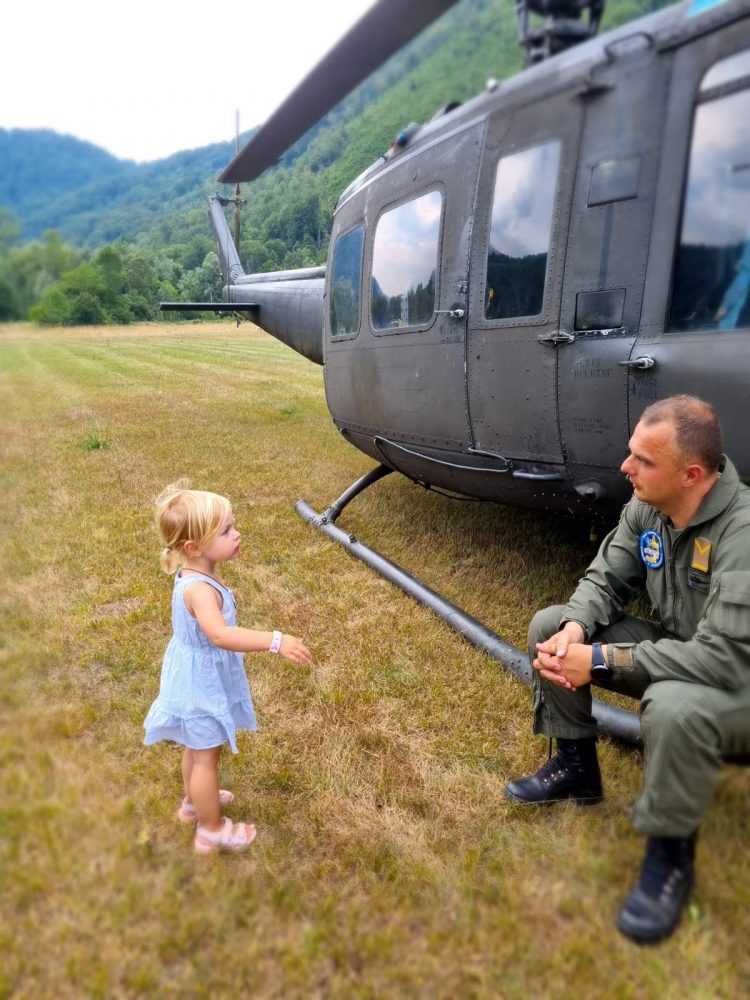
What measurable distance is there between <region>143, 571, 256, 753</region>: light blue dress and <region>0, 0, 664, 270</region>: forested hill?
116cm

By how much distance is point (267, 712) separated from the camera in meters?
2.84

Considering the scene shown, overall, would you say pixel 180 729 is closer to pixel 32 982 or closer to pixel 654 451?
pixel 32 982

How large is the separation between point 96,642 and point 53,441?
5154 millimetres

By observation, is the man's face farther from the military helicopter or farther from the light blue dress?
the light blue dress

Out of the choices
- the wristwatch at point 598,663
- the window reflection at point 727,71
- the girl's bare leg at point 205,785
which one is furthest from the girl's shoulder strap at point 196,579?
the window reflection at point 727,71

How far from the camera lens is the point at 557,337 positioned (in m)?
2.75

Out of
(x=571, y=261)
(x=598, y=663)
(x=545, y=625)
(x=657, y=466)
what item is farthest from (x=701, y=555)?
(x=571, y=261)

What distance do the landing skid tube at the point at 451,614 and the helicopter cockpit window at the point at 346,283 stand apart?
1.05 meters

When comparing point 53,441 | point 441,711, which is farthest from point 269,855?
point 53,441

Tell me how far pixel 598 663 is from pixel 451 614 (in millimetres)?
1475

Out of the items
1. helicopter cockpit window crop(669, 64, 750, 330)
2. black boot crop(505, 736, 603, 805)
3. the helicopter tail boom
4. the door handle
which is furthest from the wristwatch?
the helicopter tail boom

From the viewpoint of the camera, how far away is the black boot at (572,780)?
2.26m

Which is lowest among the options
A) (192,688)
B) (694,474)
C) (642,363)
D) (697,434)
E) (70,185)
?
(192,688)

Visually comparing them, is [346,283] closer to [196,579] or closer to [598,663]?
[196,579]
